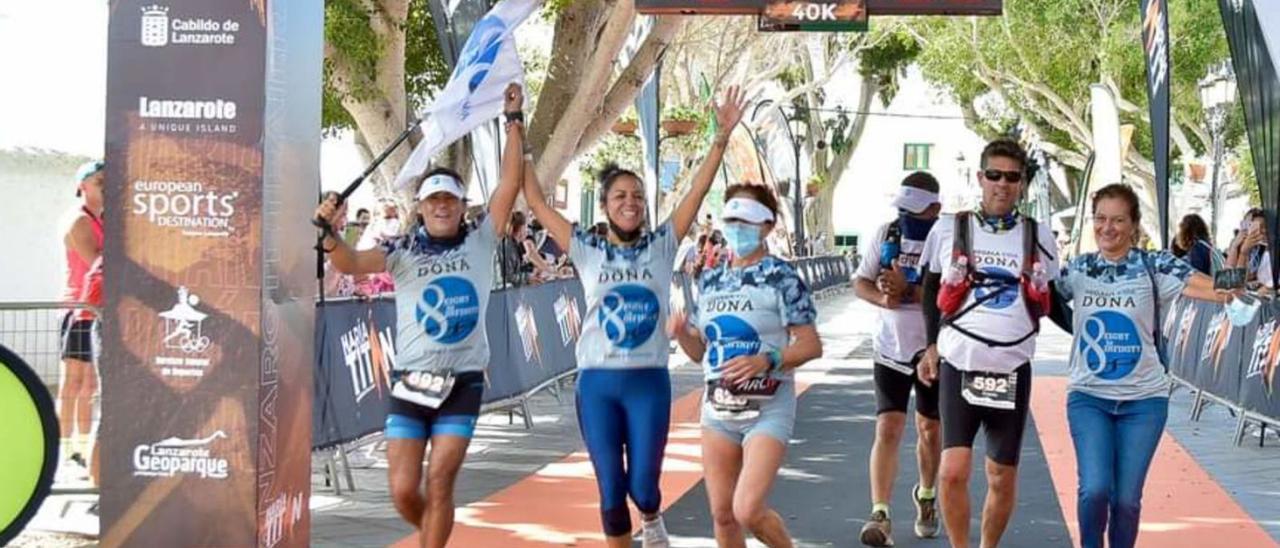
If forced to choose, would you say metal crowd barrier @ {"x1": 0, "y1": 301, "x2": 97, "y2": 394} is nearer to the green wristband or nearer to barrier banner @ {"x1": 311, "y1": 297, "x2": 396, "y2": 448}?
barrier banner @ {"x1": 311, "y1": 297, "x2": 396, "y2": 448}

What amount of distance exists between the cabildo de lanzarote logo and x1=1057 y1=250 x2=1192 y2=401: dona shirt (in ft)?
12.4

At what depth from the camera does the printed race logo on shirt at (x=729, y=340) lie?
760 centimetres

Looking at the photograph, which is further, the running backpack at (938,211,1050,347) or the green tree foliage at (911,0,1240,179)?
the green tree foliage at (911,0,1240,179)

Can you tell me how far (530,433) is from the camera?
15656mm

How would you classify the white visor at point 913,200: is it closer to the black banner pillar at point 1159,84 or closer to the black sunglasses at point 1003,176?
the black sunglasses at point 1003,176

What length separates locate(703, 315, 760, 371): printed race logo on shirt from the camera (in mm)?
7598

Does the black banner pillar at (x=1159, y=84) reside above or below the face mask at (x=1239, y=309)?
above

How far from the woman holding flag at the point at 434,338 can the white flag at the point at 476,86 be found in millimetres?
544

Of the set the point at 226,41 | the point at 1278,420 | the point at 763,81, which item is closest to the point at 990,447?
the point at 226,41

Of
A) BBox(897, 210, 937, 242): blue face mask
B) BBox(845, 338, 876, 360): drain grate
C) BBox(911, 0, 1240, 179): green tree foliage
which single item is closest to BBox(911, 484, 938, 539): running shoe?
BBox(897, 210, 937, 242): blue face mask

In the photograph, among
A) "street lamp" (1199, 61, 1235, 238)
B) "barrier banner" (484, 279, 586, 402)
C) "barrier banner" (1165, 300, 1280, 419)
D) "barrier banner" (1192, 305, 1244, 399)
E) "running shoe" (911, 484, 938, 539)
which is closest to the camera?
"running shoe" (911, 484, 938, 539)

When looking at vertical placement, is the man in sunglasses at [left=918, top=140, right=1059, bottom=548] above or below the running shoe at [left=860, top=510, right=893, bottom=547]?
above

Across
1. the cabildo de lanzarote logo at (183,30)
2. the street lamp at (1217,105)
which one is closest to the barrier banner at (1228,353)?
the cabildo de lanzarote logo at (183,30)

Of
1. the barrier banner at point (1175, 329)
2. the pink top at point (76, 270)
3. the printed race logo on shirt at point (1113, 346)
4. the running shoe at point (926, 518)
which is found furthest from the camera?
the barrier banner at point (1175, 329)
